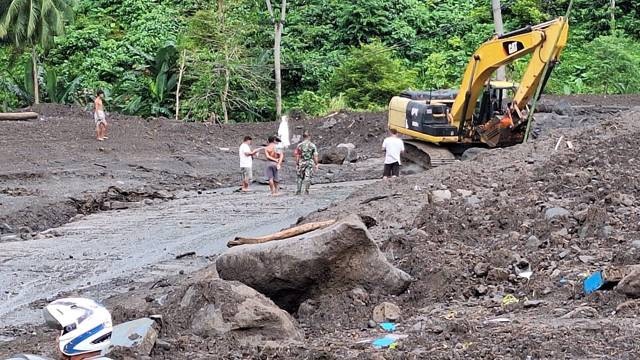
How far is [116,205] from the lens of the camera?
2231 cm

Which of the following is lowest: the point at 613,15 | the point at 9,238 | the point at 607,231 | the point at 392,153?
the point at 9,238

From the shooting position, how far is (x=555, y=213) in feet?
39.5

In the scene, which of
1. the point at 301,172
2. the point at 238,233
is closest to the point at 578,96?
the point at 301,172

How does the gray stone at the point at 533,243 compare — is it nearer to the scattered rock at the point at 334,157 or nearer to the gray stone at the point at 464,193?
the gray stone at the point at 464,193

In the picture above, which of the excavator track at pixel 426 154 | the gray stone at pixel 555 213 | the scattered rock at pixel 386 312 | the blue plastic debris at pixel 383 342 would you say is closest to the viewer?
the blue plastic debris at pixel 383 342

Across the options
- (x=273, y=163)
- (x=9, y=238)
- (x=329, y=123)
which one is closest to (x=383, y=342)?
(x=9, y=238)

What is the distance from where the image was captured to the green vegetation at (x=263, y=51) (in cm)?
3591

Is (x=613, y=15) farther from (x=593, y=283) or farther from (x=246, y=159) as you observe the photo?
(x=593, y=283)

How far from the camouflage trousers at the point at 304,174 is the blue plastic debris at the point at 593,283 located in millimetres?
13155

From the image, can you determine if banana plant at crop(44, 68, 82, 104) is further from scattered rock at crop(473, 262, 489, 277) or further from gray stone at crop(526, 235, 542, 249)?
scattered rock at crop(473, 262, 489, 277)

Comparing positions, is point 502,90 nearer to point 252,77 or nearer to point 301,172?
point 301,172

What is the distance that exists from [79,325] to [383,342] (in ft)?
11.5

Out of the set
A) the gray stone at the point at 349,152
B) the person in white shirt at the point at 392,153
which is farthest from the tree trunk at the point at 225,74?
the person in white shirt at the point at 392,153

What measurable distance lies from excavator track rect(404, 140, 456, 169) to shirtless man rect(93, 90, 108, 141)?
882 cm
